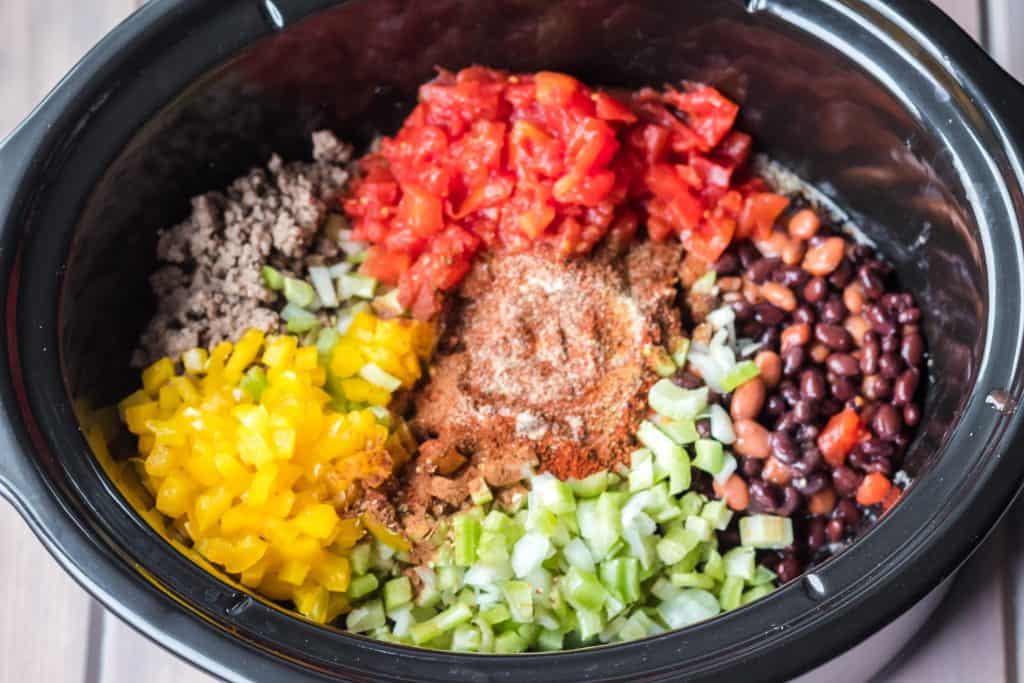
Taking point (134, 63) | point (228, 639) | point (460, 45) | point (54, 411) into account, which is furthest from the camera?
point (460, 45)

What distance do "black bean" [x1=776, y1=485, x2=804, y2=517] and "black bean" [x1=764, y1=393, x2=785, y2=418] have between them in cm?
14

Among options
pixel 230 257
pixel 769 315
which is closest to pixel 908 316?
pixel 769 315

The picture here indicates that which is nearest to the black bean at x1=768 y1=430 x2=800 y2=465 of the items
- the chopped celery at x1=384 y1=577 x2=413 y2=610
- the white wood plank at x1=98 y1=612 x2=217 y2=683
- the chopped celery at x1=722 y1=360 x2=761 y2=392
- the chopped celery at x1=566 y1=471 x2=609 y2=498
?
the chopped celery at x1=722 y1=360 x2=761 y2=392

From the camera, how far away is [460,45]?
2080 mm

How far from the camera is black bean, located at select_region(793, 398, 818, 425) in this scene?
→ 1.97 m

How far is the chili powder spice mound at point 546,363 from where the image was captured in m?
1.93

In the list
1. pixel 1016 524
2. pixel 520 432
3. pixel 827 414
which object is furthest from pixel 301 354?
pixel 1016 524

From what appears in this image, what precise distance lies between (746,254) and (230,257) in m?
0.97

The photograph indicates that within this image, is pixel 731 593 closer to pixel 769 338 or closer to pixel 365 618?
pixel 769 338

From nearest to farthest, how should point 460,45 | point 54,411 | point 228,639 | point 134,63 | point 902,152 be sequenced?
point 228,639
point 54,411
point 134,63
point 902,152
point 460,45

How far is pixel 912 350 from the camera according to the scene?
2.00 m

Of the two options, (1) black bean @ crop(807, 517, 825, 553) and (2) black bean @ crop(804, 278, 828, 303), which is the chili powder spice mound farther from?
(1) black bean @ crop(807, 517, 825, 553)

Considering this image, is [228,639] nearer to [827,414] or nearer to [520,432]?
[520,432]

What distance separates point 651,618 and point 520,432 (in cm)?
39
